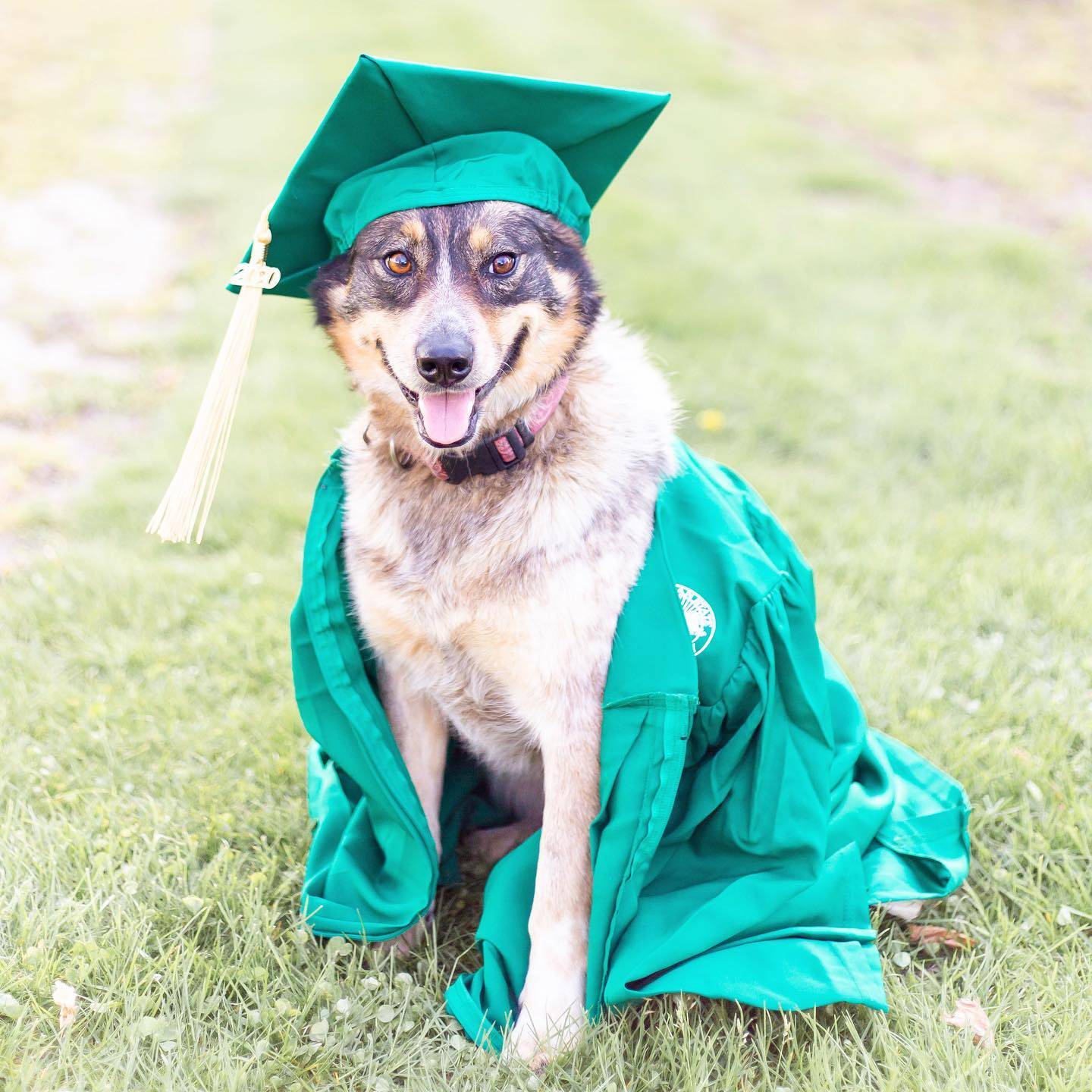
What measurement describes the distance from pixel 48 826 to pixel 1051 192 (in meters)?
8.56

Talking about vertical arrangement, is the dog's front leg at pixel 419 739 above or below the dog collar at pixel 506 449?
below

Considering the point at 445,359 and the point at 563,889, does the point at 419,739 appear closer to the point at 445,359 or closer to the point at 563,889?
the point at 563,889

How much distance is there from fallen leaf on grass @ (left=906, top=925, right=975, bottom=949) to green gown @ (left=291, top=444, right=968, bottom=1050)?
0.10 meters

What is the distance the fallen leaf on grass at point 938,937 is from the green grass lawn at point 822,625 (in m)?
0.04

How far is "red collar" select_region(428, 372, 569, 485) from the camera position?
2373 millimetres

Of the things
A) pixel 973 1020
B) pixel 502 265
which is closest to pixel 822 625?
pixel 973 1020

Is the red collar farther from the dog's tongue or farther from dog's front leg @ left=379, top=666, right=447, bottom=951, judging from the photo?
dog's front leg @ left=379, top=666, right=447, bottom=951

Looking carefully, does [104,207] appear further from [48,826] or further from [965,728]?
[965,728]

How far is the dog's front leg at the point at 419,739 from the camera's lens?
8.64 ft

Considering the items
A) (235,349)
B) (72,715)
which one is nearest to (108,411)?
(72,715)


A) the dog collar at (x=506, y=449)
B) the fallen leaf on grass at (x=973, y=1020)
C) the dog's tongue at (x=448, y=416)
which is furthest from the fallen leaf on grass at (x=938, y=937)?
the dog's tongue at (x=448, y=416)

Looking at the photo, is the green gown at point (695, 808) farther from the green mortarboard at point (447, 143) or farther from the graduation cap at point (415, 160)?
the green mortarboard at point (447, 143)

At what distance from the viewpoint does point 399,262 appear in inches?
90.5

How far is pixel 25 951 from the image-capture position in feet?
7.79
